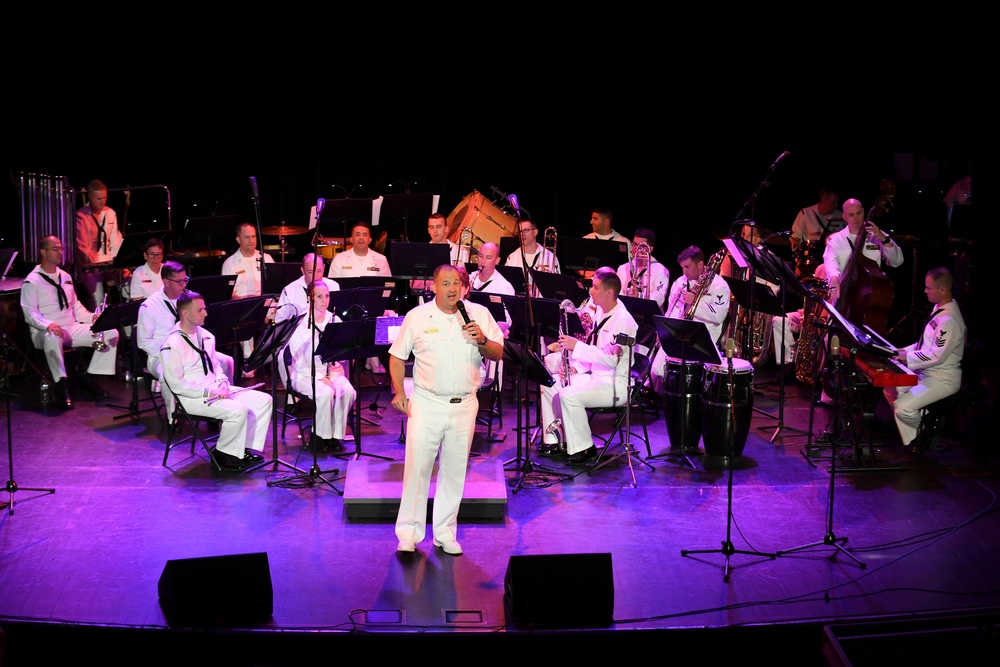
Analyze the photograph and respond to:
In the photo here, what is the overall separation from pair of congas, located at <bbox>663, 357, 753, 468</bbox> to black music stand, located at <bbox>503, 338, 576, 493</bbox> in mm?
1264

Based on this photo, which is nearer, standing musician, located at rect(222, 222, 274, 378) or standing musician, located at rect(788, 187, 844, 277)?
standing musician, located at rect(222, 222, 274, 378)

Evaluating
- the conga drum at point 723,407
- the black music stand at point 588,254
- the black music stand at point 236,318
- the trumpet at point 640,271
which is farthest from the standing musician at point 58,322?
the conga drum at point 723,407

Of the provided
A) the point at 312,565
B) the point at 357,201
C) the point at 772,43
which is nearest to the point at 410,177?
the point at 357,201

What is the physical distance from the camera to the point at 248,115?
14.4m

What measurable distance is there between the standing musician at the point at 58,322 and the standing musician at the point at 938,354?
8527mm

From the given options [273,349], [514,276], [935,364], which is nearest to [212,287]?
[273,349]

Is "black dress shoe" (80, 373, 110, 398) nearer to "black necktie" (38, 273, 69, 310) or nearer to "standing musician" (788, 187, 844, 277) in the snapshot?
"black necktie" (38, 273, 69, 310)

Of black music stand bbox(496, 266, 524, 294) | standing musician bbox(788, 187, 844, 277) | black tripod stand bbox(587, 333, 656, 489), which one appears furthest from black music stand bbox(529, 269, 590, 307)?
standing musician bbox(788, 187, 844, 277)

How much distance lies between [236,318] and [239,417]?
3.07 feet

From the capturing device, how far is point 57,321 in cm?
1113

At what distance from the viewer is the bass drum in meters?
13.3

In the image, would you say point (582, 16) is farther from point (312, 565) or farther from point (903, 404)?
point (312, 565)

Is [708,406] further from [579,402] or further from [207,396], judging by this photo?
[207,396]

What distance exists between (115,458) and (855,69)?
10006mm
